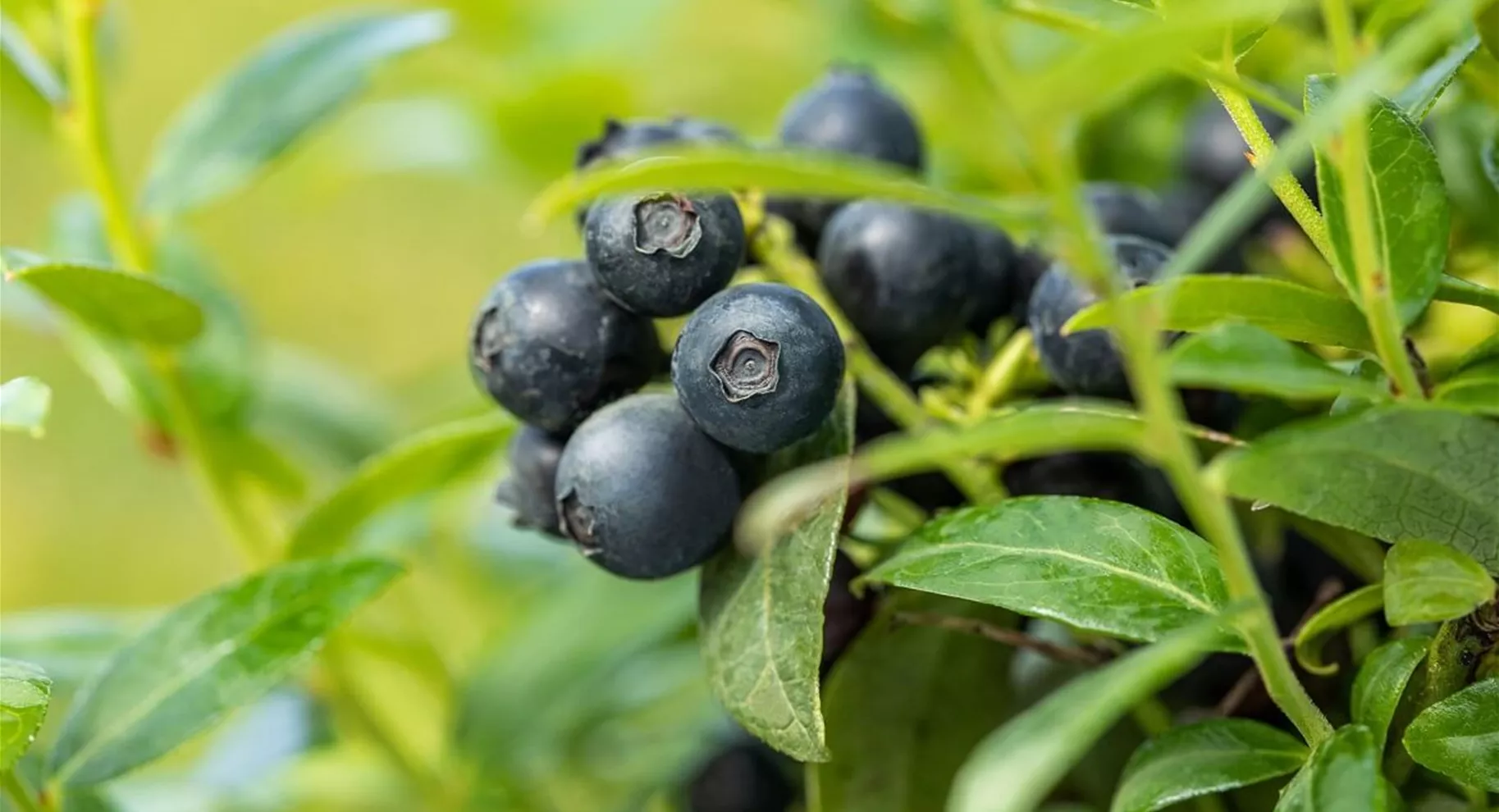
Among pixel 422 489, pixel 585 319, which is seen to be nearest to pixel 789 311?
pixel 585 319

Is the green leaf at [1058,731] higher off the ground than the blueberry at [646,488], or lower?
higher

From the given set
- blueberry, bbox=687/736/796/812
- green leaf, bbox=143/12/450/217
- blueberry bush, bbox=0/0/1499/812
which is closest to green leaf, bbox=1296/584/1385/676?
blueberry bush, bbox=0/0/1499/812

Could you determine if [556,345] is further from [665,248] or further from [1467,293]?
[1467,293]

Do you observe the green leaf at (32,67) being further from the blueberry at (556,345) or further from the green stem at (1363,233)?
the green stem at (1363,233)

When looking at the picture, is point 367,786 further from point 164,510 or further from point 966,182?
point 164,510

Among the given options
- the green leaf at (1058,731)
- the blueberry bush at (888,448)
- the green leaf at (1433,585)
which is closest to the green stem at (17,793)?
the blueberry bush at (888,448)

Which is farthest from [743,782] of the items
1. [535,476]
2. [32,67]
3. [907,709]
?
[32,67]

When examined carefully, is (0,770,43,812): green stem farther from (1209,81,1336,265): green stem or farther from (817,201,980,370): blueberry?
(1209,81,1336,265): green stem
